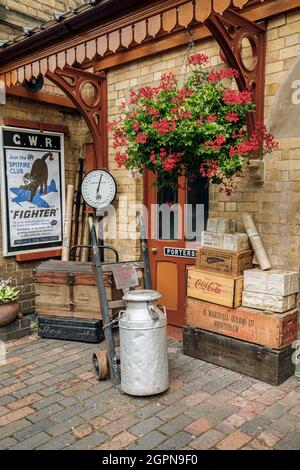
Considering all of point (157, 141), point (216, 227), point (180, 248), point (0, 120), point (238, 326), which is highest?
point (0, 120)

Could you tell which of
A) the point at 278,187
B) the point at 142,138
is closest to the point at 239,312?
the point at 278,187

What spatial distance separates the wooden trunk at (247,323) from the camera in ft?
11.9

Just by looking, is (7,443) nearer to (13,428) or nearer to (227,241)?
(13,428)

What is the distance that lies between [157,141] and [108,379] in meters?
2.26

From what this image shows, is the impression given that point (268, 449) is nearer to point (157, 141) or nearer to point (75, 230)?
point (157, 141)

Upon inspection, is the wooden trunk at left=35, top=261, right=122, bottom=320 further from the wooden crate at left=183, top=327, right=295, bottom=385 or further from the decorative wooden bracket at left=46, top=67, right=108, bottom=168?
the decorative wooden bracket at left=46, top=67, right=108, bottom=168

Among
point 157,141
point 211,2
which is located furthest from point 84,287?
point 211,2

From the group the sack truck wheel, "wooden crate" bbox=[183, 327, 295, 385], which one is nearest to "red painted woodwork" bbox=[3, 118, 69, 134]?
the sack truck wheel

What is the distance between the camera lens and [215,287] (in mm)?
3988

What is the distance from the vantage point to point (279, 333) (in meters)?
3.58

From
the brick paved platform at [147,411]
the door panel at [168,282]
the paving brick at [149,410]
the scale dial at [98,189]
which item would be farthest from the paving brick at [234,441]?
the scale dial at [98,189]

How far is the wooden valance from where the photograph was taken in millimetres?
3264

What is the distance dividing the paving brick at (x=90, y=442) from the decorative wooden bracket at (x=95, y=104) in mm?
3562

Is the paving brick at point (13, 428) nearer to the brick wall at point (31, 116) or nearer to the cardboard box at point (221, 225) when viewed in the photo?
the cardboard box at point (221, 225)
